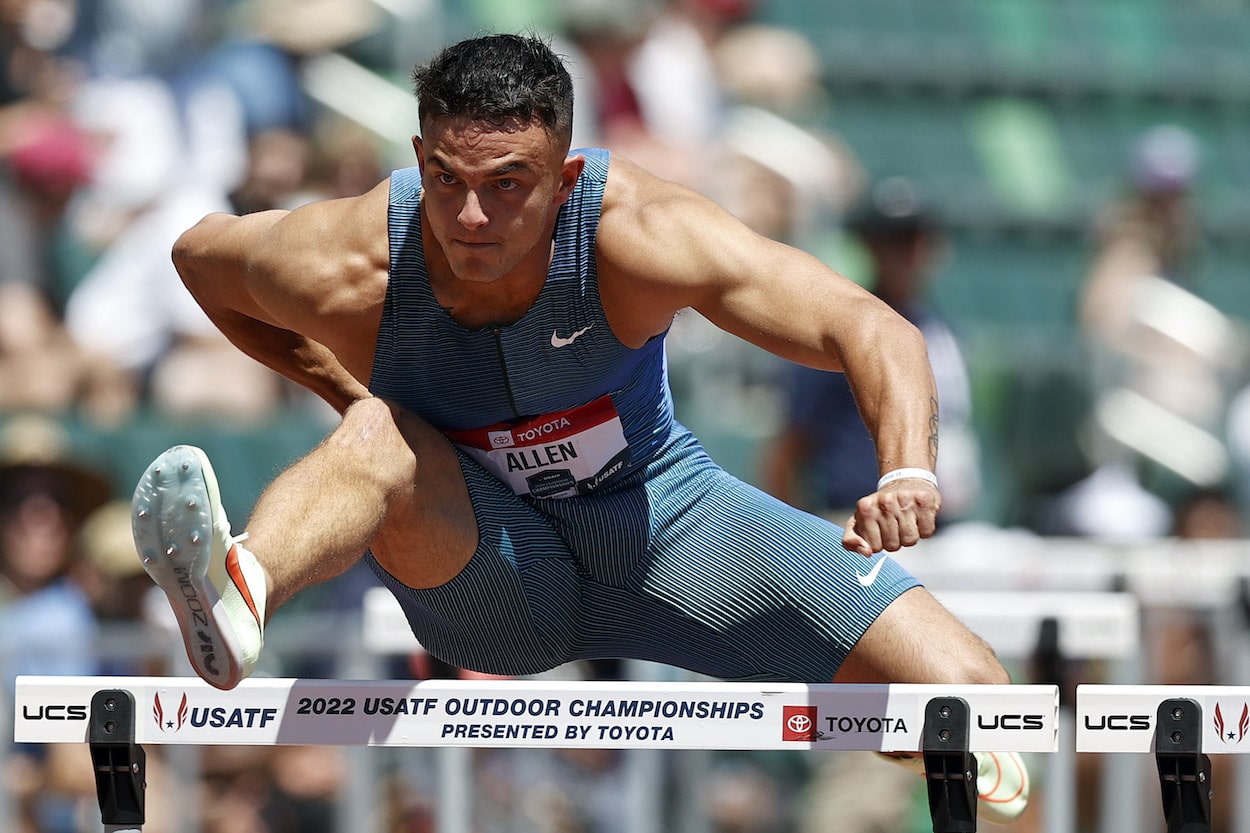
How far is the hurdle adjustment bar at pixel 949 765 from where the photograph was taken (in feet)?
11.2

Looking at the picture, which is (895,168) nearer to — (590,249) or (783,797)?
(783,797)

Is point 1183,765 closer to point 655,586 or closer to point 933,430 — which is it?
point 933,430

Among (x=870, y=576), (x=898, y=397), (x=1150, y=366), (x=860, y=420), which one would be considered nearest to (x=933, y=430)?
(x=898, y=397)

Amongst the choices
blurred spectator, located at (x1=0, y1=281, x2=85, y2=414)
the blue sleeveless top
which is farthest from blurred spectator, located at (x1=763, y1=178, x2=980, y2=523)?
blurred spectator, located at (x1=0, y1=281, x2=85, y2=414)

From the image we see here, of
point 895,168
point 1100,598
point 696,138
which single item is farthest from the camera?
point 895,168

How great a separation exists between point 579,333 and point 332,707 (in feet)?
3.17

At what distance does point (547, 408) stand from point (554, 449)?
0.33 feet

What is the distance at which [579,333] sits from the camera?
398cm

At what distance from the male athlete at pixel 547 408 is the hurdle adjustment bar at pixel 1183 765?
1.74 feet

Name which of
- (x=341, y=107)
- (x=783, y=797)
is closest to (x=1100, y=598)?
(x=783, y=797)

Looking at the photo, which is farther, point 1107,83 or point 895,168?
point 1107,83

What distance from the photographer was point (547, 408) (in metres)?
4.08

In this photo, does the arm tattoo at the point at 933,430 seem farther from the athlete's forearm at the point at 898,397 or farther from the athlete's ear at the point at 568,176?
the athlete's ear at the point at 568,176

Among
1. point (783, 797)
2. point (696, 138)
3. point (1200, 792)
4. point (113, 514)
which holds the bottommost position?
point (783, 797)
